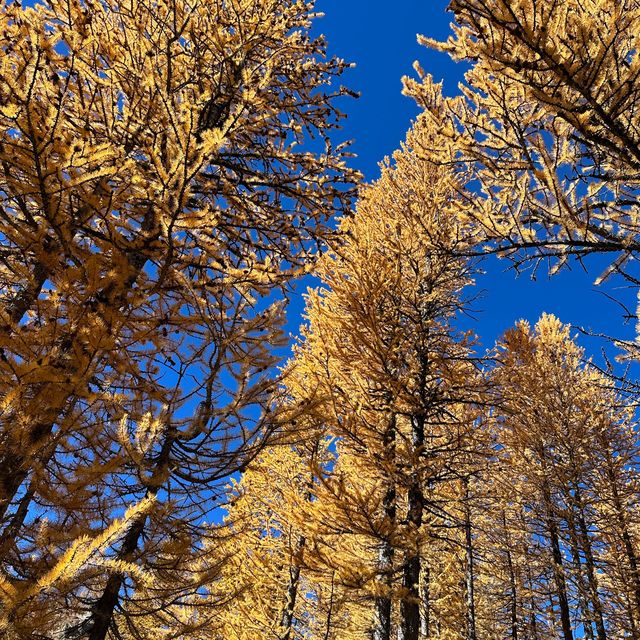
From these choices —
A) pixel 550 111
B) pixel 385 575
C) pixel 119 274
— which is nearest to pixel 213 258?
pixel 119 274

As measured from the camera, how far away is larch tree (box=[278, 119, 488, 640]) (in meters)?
5.40

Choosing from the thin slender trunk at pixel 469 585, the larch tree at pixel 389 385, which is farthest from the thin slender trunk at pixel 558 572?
the larch tree at pixel 389 385

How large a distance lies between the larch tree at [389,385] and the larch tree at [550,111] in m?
0.90

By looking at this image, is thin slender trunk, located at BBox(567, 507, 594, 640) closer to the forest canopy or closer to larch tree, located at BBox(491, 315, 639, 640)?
larch tree, located at BBox(491, 315, 639, 640)

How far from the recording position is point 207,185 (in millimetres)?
3676

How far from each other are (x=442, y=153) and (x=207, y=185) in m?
2.63

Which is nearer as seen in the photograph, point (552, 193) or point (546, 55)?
point (546, 55)

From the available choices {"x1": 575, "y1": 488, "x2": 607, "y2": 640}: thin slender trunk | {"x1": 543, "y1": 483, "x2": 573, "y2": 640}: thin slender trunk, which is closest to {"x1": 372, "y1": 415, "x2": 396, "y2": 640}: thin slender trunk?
{"x1": 543, "y1": 483, "x2": 573, "y2": 640}: thin slender trunk

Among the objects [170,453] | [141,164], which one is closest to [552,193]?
[141,164]

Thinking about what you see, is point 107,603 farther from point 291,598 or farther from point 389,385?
point 291,598

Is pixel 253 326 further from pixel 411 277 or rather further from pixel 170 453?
pixel 411 277

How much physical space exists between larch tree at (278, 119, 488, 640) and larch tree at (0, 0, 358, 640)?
1.63 m

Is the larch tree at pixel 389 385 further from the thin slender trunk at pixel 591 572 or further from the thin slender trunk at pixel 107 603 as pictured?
the thin slender trunk at pixel 591 572

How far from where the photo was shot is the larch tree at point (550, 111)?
2902 mm
